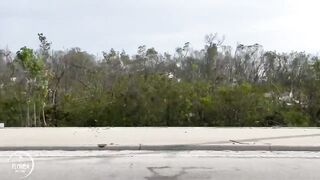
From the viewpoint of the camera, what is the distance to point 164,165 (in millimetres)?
9234

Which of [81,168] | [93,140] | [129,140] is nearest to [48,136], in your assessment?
[93,140]

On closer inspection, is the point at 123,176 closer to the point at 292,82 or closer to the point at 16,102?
the point at 16,102

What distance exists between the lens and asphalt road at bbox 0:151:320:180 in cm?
840

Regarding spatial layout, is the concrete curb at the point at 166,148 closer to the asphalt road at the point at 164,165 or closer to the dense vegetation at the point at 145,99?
the asphalt road at the point at 164,165

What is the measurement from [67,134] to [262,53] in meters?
18.6

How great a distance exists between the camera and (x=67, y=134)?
13.4 m

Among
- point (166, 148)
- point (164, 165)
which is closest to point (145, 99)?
point (166, 148)
